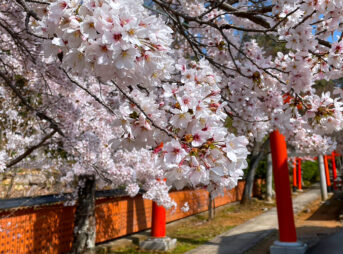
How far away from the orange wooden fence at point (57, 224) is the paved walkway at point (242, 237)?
219cm

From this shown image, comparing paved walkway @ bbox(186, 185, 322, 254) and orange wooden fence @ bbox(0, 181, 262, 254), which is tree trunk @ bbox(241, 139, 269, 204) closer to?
paved walkway @ bbox(186, 185, 322, 254)

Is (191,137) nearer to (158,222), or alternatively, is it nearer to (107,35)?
(107,35)

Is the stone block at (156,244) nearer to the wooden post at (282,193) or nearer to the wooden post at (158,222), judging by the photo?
the wooden post at (158,222)

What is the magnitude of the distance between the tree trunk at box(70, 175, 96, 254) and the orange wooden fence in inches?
13.5

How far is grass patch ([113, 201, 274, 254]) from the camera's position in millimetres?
8555

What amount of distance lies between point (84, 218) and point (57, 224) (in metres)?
0.59

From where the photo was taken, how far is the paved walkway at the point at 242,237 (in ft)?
26.0

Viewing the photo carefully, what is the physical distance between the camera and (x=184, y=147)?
1511mm

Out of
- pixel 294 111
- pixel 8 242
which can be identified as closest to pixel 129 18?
pixel 294 111

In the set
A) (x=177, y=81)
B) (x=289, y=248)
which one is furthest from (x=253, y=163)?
(x=177, y=81)

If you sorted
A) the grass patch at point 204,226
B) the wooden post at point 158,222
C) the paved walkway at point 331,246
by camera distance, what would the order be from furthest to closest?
the grass patch at point 204,226 < the wooden post at point 158,222 < the paved walkway at point 331,246

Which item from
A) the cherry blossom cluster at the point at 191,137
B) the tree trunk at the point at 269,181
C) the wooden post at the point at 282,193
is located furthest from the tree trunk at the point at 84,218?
the tree trunk at the point at 269,181

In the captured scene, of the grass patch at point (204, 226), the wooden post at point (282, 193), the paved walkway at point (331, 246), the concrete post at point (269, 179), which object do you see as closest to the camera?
the paved walkway at point (331, 246)

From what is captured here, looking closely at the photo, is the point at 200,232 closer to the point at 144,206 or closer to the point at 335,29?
the point at 144,206
